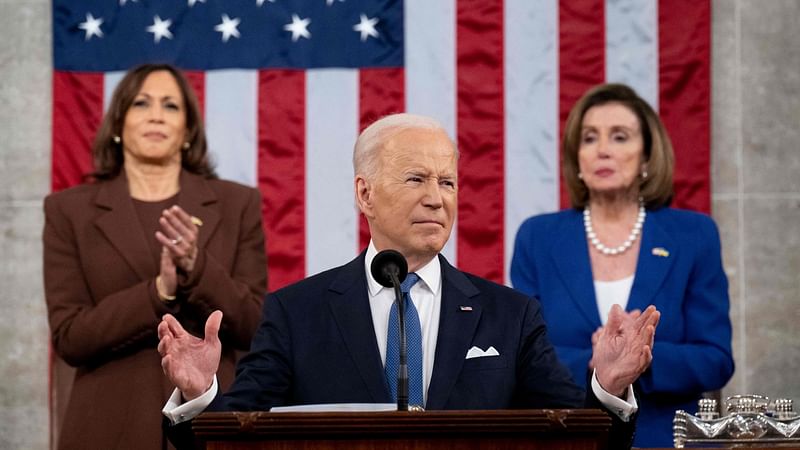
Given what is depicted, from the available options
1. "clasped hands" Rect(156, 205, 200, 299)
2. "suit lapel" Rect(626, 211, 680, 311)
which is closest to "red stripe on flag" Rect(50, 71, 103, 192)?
"clasped hands" Rect(156, 205, 200, 299)

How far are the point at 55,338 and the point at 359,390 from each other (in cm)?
162

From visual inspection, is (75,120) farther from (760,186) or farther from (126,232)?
(760,186)

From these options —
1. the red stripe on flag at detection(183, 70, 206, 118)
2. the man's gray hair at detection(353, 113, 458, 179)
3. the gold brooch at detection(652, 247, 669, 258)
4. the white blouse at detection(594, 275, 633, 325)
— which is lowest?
the white blouse at detection(594, 275, 633, 325)

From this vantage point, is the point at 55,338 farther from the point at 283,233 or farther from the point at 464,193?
the point at 464,193

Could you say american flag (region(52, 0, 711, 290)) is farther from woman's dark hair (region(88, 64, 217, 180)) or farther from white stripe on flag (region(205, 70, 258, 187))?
woman's dark hair (region(88, 64, 217, 180))

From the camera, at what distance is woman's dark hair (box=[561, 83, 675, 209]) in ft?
15.4

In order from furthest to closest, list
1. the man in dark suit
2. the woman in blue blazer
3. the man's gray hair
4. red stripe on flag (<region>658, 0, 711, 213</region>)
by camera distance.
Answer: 1. red stripe on flag (<region>658, 0, 711, 213</region>)
2. the woman in blue blazer
3. the man's gray hair
4. the man in dark suit

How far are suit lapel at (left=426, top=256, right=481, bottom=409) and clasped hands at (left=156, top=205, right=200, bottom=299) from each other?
1094 millimetres

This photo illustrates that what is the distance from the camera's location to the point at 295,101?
5633 mm

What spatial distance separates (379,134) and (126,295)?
131cm

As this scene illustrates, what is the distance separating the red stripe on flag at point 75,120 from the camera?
562 cm

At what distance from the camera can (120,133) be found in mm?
4746

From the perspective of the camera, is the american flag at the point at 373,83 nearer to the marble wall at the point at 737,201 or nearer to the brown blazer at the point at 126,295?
the marble wall at the point at 737,201

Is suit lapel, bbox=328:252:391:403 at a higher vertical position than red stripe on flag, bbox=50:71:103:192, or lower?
lower
